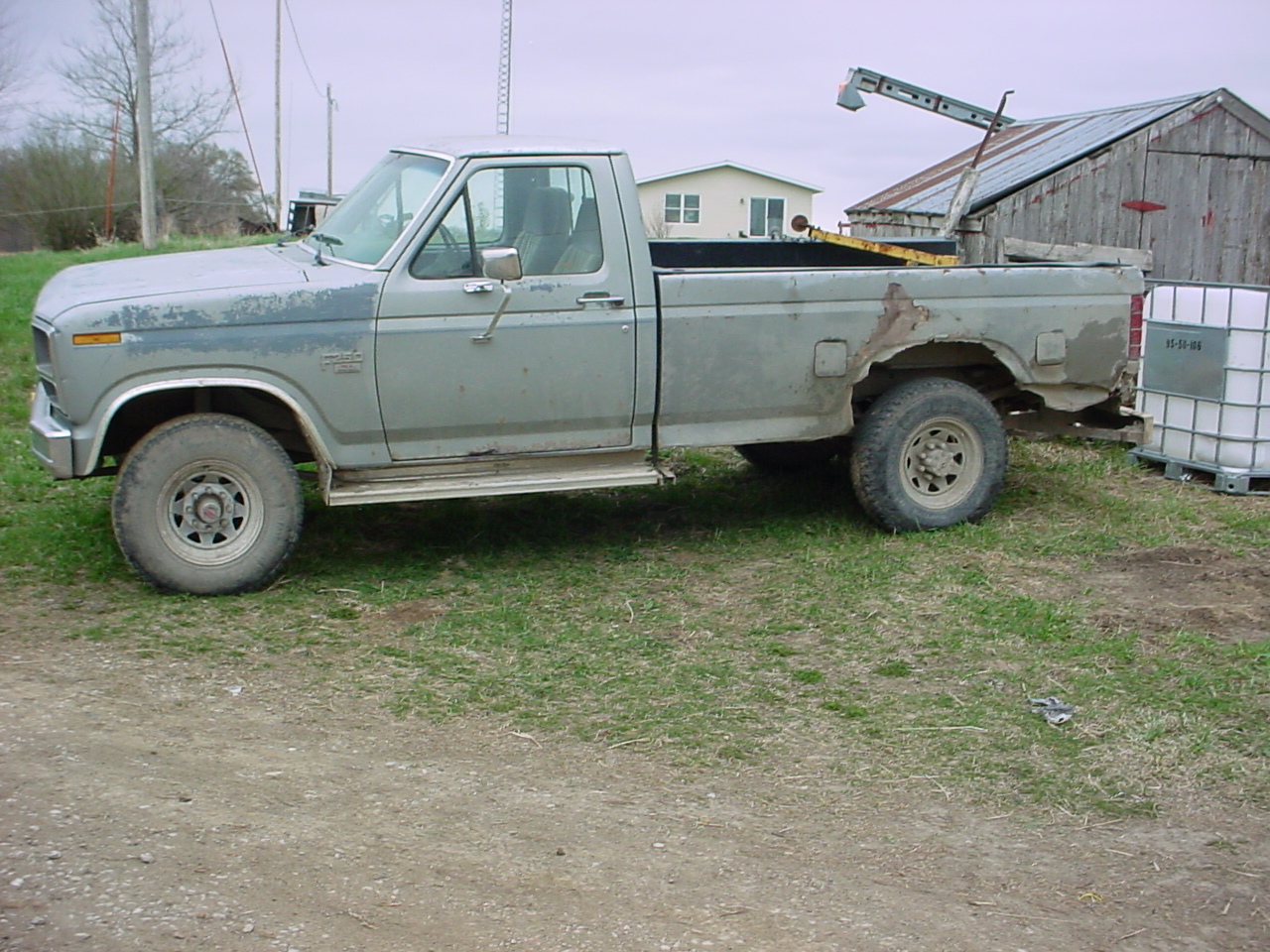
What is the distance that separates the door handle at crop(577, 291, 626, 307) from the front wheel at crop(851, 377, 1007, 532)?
1755mm

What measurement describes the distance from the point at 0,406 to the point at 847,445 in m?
6.42

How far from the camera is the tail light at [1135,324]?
299 inches

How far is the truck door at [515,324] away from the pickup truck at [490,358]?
11 mm

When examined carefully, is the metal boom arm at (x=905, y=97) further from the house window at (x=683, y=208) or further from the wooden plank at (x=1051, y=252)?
the house window at (x=683, y=208)

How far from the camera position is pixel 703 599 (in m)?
6.56

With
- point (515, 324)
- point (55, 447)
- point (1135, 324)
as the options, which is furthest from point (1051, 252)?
point (55, 447)

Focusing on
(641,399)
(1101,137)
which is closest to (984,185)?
(1101,137)

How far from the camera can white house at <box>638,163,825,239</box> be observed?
139 ft

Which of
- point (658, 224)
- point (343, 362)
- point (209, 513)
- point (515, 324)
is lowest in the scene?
point (209, 513)

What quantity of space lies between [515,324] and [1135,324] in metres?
3.71

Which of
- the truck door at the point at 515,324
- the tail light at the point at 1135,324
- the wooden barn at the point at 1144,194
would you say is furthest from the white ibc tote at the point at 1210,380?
the truck door at the point at 515,324

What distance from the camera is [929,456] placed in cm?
761

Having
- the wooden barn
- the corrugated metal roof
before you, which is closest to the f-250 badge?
the wooden barn

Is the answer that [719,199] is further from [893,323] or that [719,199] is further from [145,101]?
[893,323]
